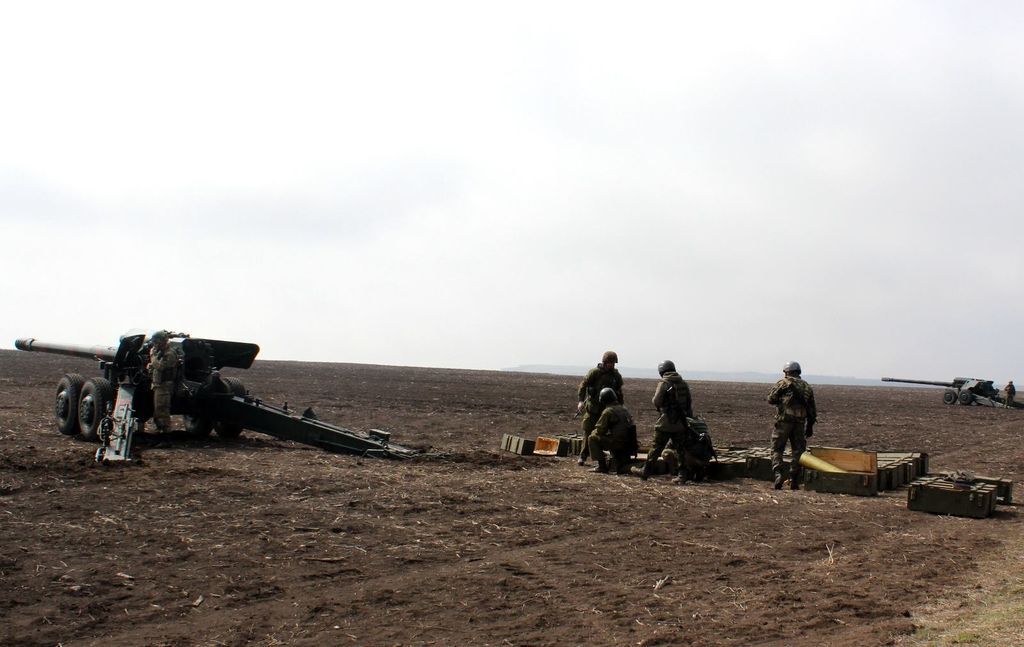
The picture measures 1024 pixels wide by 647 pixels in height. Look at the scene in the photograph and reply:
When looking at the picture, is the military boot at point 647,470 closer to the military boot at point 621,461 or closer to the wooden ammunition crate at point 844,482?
the military boot at point 621,461

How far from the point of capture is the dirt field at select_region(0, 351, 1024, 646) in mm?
6230

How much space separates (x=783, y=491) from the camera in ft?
41.6

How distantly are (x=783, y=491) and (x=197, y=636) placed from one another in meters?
8.86

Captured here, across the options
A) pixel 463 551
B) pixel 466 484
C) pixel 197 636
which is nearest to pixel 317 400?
pixel 466 484

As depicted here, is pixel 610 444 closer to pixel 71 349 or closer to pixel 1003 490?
pixel 1003 490

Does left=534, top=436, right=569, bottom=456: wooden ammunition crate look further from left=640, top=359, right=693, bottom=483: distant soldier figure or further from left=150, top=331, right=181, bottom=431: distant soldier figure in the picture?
left=150, top=331, right=181, bottom=431: distant soldier figure

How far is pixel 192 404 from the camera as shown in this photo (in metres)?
14.9

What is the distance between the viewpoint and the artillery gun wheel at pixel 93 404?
14477 millimetres

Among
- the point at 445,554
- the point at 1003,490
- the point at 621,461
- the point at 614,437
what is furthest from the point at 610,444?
the point at 445,554

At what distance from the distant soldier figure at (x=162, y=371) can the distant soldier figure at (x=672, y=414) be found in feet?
24.2

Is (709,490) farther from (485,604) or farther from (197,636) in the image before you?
(197,636)

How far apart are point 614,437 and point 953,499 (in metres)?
4.60

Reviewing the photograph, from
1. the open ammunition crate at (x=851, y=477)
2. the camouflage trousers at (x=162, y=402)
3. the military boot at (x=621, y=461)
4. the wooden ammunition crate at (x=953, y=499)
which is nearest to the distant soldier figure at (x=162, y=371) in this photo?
the camouflage trousers at (x=162, y=402)

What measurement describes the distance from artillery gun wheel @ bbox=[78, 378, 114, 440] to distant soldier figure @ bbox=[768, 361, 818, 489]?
1017cm
